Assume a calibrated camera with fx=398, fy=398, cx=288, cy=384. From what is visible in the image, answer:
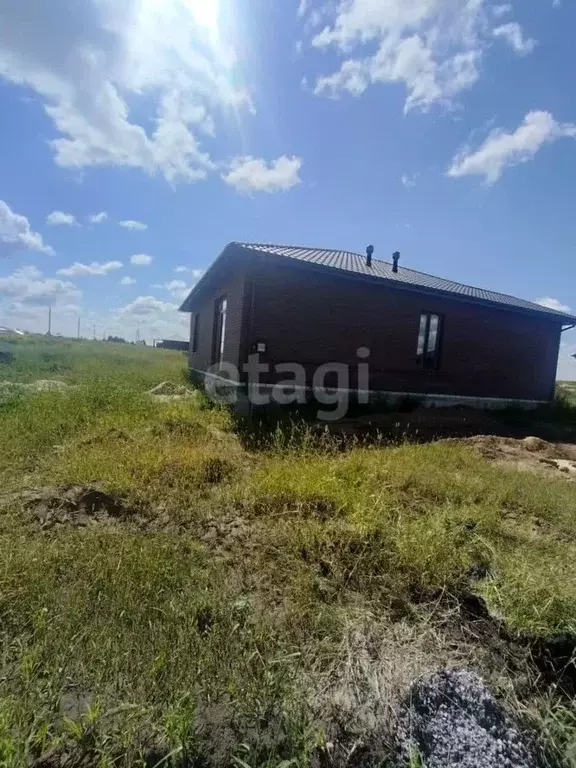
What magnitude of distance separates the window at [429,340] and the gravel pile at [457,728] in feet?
30.2

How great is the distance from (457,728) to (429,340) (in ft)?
32.3

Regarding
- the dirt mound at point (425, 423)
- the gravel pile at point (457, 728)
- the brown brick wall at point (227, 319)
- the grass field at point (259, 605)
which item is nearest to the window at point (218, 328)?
the brown brick wall at point (227, 319)

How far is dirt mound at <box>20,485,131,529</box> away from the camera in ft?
10.5

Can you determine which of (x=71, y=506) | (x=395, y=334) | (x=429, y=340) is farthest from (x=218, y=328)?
(x=71, y=506)

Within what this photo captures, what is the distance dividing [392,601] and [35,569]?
2.20 meters

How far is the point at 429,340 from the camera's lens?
1072 centimetres

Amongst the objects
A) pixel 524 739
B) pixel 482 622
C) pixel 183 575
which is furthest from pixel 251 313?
pixel 524 739

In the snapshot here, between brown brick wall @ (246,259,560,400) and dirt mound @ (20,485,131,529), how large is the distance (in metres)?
5.39

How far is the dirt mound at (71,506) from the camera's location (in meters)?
3.19

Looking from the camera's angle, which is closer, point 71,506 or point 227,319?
point 71,506

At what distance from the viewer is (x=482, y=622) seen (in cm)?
236

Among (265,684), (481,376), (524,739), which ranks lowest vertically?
(524,739)

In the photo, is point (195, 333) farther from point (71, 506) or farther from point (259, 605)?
point (259, 605)

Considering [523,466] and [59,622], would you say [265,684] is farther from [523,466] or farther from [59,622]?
[523,466]
